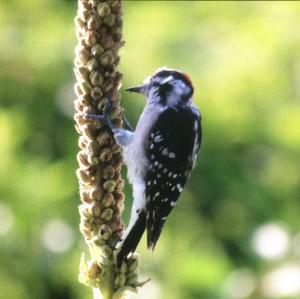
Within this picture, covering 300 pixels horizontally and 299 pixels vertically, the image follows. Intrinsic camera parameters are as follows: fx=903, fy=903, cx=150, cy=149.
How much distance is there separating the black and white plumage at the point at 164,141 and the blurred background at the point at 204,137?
112cm

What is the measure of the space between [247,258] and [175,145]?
1.32 m

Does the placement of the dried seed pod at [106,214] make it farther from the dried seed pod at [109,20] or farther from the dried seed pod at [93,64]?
the dried seed pod at [109,20]

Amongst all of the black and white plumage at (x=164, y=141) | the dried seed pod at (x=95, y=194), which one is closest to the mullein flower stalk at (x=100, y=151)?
the dried seed pod at (x=95, y=194)

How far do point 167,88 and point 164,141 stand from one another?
22 centimetres

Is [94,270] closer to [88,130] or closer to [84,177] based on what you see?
[84,177]

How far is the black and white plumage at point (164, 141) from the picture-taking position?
142 inches

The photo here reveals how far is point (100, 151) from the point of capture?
2.38m

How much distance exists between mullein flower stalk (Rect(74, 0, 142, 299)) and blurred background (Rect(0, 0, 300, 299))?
2389mm

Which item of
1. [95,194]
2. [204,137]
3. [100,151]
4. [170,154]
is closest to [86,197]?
[95,194]

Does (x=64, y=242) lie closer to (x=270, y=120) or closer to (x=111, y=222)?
(x=270, y=120)

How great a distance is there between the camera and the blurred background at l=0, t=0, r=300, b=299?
5086 mm

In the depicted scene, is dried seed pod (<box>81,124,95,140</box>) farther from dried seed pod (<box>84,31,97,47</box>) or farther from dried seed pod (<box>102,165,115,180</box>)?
dried seed pod (<box>84,31,97,47</box>)

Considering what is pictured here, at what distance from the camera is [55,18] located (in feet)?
20.6

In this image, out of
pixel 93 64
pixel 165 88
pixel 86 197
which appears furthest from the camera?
pixel 165 88
